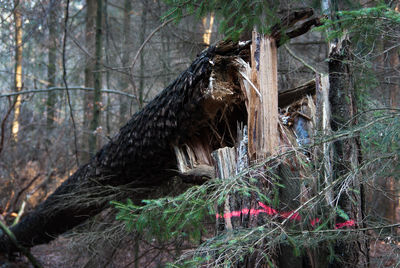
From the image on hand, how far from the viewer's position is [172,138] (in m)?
4.31

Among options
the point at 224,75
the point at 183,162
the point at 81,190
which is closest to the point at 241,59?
the point at 224,75

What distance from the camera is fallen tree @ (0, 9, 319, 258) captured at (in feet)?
12.1

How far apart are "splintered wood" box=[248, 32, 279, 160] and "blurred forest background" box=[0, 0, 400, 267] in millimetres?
844

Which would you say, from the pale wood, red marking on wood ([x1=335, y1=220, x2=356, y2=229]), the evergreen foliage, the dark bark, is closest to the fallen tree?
the dark bark

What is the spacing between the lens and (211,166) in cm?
423

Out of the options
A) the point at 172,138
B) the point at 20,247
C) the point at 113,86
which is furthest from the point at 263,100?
the point at 113,86

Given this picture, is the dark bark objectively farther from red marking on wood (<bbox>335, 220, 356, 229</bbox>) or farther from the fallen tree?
red marking on wood (<bbox>335, 220, 356, 229</bbox>)

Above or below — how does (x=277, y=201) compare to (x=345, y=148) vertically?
below

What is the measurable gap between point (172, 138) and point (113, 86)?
8.39 meters

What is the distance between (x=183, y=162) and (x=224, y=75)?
1.21 meters

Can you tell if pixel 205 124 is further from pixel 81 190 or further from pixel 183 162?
pixel 81 190

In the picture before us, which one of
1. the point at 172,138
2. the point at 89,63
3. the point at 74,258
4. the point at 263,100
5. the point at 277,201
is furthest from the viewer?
Result: the point at 89,63

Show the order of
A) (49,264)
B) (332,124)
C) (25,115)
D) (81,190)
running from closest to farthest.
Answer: (332,124) → (81,190) → (49,264) → (25,115)

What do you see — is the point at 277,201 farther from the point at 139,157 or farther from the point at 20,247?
the point at 20,247
